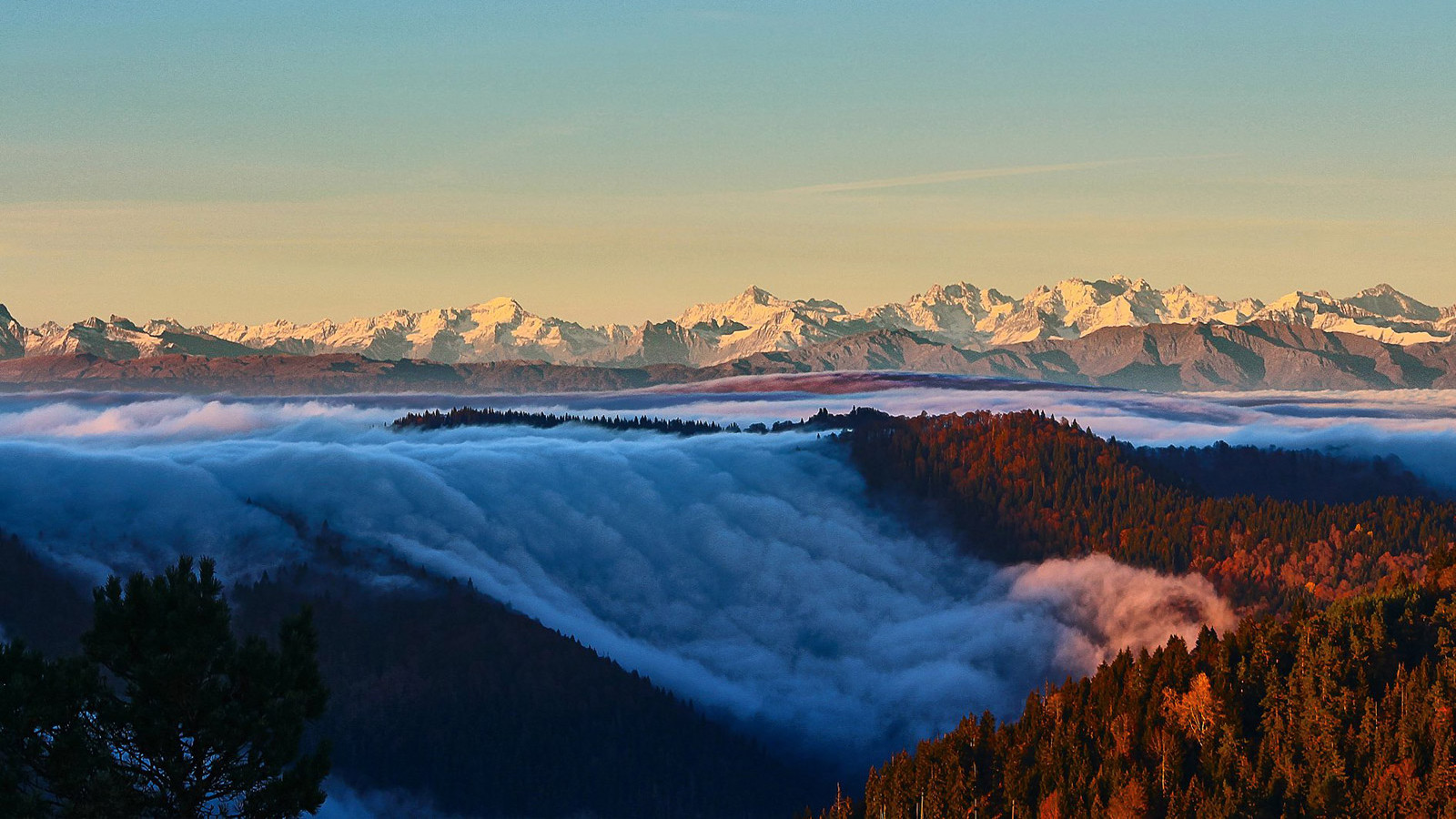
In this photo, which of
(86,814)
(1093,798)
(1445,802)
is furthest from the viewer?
(1093,798)

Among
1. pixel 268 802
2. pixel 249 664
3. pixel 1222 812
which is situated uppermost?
pixel 249 664

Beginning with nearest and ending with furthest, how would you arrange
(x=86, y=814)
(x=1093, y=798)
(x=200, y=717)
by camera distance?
(x=86, y=814), (x=200, y=717), (x=1093, y=798)

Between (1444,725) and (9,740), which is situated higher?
(9,740)

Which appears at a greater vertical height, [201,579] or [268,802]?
[201,579]

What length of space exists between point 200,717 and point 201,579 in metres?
8.99

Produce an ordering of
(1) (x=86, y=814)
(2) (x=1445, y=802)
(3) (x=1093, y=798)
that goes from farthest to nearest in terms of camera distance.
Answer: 1. (3) (x=1093, y=798)
2. (2) (x=1445, y=802)
3. (1) (x=86, y=814)

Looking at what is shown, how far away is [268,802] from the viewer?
10369 centimetres

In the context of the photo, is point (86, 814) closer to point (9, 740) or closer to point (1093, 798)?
point (9, 740)

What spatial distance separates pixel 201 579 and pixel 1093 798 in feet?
382

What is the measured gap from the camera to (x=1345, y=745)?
199 m

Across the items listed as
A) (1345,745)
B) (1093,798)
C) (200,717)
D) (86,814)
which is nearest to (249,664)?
(200,717)

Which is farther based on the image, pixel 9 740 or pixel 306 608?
pixel 306 608

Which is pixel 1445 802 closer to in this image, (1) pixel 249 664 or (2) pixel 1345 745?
(2) pixel 1345 745

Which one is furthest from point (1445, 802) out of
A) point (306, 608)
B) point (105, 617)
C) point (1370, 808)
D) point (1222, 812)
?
point (105, 617)
